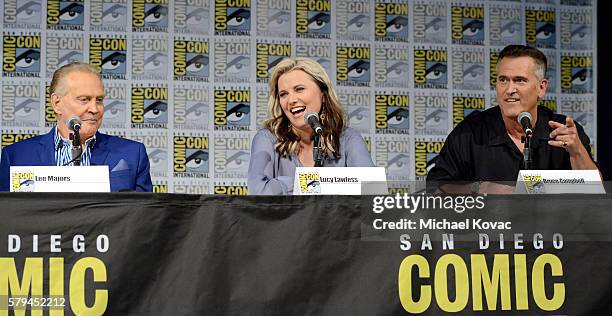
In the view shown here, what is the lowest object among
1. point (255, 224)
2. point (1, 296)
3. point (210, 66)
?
point (1, 296)

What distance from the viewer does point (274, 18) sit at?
542 cm

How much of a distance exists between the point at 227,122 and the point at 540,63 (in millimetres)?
2019

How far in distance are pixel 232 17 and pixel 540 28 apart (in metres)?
1.85

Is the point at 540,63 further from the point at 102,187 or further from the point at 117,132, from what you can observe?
the point at 117,132

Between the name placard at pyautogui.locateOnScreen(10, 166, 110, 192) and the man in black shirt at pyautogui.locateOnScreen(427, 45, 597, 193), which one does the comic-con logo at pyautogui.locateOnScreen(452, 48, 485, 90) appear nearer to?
the man in black shirt at pyautogui.locateOnScreen(427, 45, 597, 193)

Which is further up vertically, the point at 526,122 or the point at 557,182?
the point at 526,122

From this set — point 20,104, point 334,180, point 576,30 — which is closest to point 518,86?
point 334,180

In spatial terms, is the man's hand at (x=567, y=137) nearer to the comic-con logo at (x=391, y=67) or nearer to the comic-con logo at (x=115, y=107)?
the comic-con logo at (x=391, y=67)

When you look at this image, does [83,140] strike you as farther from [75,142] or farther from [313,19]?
[313,19]

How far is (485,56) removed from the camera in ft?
18.5

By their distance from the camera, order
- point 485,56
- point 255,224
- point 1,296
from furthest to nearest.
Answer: point 485,56
point 255,224
point 1,296

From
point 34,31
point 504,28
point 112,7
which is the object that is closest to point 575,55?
point 504,28

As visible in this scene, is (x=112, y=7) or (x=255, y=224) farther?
(x=112, y=7)

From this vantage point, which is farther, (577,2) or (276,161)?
(577,2)
